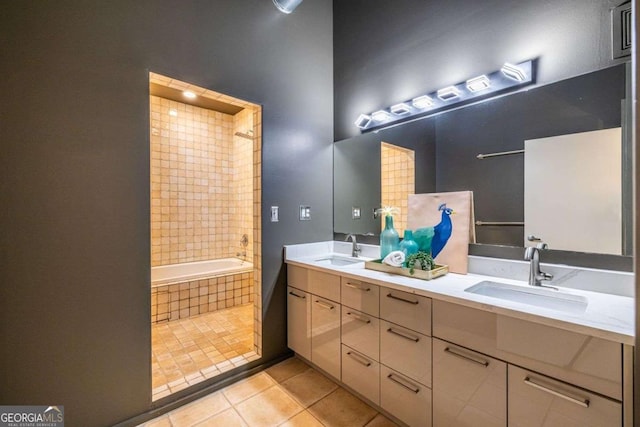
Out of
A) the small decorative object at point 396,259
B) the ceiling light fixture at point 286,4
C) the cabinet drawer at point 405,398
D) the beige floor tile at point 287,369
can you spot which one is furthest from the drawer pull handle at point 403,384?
the ceiling light fixture at point 286,4

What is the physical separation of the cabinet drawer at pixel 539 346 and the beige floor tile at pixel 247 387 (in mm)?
1337

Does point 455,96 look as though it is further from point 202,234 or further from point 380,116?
point 202,234

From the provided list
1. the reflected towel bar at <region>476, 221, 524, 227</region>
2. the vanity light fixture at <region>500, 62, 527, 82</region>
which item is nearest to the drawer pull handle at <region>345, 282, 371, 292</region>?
the reflected towel bar at <region>476, 221, 524, 227</region>

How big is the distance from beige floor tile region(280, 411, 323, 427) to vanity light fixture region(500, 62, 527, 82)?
2296 millimetres

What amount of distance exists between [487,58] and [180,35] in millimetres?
1966

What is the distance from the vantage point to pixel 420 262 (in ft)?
5.27

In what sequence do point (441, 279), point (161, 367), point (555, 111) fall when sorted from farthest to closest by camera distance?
1. point (161, 367)
2. point (441, 279)
3. point (555, 111)

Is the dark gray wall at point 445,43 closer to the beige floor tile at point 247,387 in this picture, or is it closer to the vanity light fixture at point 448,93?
the vanity light fixture at point 448,93

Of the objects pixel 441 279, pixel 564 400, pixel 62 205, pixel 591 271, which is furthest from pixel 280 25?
pixel 564 400

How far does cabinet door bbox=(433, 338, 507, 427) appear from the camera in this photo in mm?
1115

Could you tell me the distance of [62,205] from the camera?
136 cm

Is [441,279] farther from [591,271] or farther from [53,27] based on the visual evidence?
[53,27]

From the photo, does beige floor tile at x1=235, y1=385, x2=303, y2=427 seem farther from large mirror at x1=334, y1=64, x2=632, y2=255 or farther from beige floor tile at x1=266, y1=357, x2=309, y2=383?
large mirror at x1=334, y1=64, x2=632, y2=255

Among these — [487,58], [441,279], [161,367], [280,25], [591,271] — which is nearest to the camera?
[591,271]
